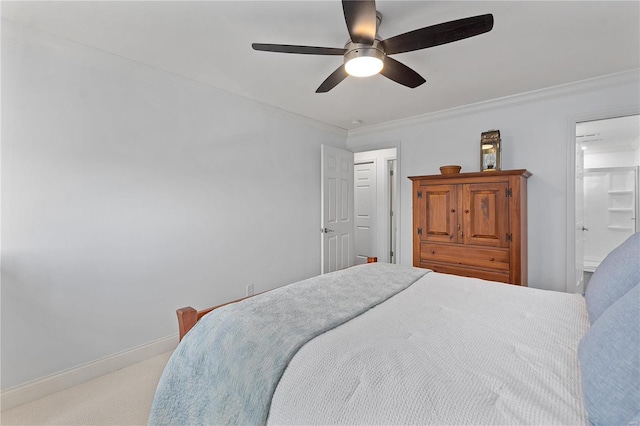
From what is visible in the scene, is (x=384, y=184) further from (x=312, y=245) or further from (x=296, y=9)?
(x=296, y=9)

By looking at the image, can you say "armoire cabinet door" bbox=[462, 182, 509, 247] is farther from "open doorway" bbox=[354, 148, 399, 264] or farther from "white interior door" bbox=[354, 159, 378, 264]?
"white interior door" bbox=[354, 159, 378, 264]

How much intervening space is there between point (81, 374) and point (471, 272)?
3.40 meters

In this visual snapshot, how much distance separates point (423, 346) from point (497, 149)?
2.77 metres

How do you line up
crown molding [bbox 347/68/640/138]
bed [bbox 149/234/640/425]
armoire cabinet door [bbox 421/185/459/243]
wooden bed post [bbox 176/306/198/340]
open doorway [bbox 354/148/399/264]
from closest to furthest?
bed [bbox 149/234/640/425] → wooden bed post [bbox 176/306/198/340] → crown molding [bbox 347/68/640/138] → armoire cabinet door [bbox 421/185/459/243] → open doorway [bbox 354/148/399/264]

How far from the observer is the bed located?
766 millimetres

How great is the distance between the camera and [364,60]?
6.06 ft

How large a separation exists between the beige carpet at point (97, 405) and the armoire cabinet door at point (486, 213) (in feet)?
9.97

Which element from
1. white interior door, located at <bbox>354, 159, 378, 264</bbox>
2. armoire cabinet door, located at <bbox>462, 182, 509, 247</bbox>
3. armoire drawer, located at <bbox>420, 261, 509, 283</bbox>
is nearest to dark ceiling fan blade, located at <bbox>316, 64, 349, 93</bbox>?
armoire cabinet door, located at <bbox>462, 182, 509, 247</bbox>

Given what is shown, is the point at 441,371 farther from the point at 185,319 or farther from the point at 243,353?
the point at 185,319

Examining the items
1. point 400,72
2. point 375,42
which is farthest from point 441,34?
point 400,72

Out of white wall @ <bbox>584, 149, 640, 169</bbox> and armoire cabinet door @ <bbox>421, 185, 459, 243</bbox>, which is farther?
white wall @ <bbox>584, 149, 640, 169</bbox>

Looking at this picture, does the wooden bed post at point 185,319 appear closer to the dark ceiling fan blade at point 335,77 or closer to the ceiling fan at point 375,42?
the ceiling fan at point 375,42

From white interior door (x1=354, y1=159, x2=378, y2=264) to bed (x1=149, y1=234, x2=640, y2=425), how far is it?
12.7ft

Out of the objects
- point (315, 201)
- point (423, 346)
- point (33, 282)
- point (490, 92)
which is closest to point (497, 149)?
point (490, 92)
